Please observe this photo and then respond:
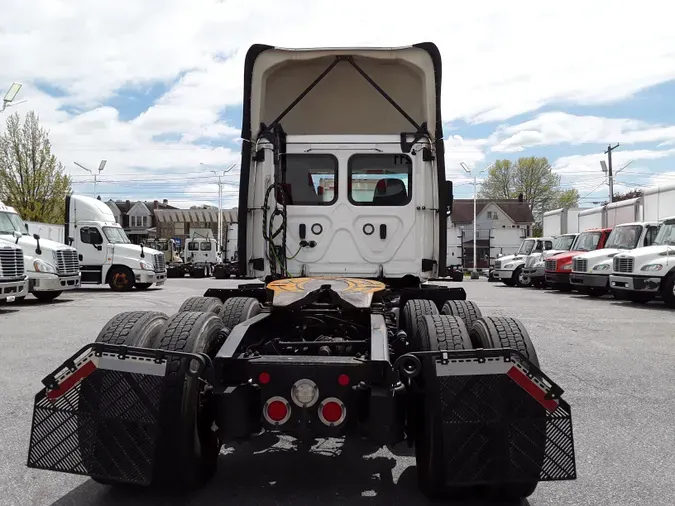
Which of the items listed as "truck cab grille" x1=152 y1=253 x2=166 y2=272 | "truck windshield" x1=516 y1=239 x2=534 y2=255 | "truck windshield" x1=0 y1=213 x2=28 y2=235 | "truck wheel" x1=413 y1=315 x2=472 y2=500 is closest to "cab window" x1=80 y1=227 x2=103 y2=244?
"truck cab grille" x1=152 y1=253 x2=166 y2=272

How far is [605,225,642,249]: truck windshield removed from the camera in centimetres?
1933

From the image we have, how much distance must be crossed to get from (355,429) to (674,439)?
2.89 metres

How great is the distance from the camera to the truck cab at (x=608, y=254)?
19016 millimetres

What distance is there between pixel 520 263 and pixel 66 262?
18.9 metres

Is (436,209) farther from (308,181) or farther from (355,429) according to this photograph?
(355,429)

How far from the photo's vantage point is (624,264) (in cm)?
1748

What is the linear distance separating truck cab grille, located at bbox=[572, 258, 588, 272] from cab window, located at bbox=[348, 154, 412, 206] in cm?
1565

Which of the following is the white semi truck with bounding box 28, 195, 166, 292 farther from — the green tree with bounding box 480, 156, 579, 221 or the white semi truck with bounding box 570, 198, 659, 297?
the green tree with bounding box 480, 156, 579, 221

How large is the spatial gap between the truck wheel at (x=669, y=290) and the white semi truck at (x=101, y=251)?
16457mm

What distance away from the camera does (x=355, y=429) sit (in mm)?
3404

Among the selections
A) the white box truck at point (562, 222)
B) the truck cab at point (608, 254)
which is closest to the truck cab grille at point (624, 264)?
the truck cab at point (608, 254)

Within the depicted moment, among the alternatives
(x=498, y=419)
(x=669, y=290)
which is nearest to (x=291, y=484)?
(x=498, y=419)

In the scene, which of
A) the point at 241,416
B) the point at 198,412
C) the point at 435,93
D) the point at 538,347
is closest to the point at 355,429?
the point at 241,416

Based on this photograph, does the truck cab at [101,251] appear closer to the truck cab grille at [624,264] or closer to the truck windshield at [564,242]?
the truck cab grille at [624,264]
